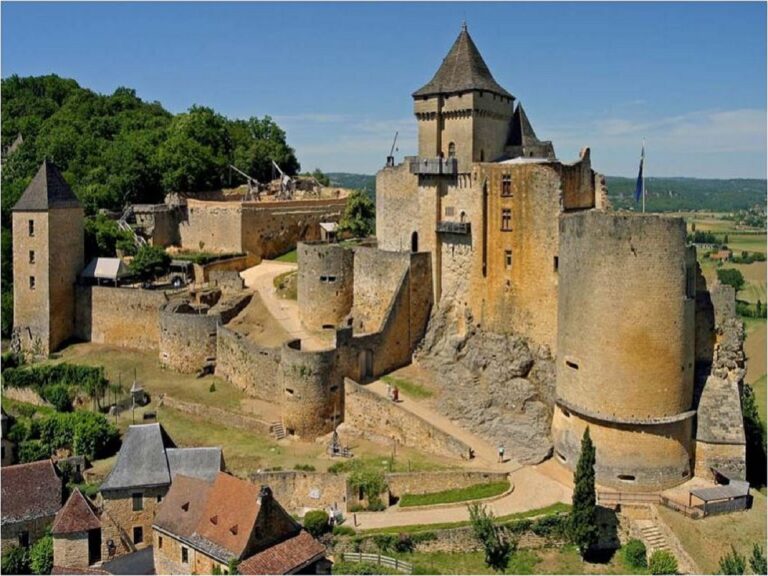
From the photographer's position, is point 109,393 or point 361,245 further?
point 361,245

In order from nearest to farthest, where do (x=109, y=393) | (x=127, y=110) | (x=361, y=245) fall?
(x=109, y=393), (x=361, y=245), (x=127, y=110)

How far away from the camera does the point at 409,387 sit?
34.5 meters

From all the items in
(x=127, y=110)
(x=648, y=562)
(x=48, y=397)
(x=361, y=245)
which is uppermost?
(x=127, y=110)

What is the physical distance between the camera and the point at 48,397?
38.5 metres

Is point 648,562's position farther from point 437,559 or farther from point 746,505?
point 437,559

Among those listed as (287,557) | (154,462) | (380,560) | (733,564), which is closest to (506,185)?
(380,560)

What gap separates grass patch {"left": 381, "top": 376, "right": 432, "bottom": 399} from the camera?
3384cm

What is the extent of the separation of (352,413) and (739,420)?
46.4 feet

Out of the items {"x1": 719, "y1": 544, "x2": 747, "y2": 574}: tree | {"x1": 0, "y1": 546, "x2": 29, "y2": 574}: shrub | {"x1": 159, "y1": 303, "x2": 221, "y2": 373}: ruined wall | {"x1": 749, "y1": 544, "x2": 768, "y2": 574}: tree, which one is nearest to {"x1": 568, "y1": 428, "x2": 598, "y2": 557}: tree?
{"x1": 719, "y1": 544, "x2": 747, "y2": 574}: tree

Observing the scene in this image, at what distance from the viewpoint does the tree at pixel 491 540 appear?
25312 millimetres

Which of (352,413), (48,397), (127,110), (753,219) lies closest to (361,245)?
(352,413)

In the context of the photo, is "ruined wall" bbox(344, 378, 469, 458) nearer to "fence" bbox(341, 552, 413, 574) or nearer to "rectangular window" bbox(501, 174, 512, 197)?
"fence" bbox(341, 552, 413, 574)

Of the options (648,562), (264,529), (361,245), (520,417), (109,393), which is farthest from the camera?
Answer: (361,245)

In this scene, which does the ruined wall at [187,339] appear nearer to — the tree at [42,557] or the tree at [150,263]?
the tree at [150,263]
